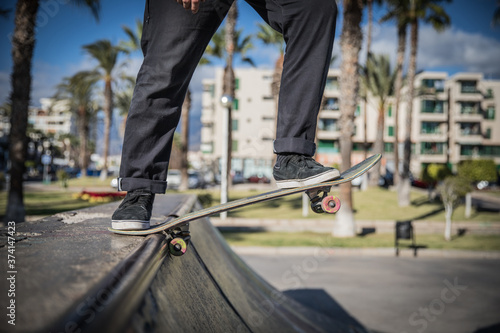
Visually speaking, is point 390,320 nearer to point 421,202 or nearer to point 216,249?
point 216,249

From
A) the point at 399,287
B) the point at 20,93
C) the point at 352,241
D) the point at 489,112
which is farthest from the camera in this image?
the point at 489,112

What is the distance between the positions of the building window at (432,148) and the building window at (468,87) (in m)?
8.29

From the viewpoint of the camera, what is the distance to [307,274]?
23.1 feet

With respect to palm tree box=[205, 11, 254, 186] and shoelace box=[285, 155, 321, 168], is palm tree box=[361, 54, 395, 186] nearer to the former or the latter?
palm tree box=[205, 11, 254, 186]

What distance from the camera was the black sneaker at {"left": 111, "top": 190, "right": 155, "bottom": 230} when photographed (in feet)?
4.76

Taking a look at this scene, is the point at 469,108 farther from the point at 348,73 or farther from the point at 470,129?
the point at 348,73

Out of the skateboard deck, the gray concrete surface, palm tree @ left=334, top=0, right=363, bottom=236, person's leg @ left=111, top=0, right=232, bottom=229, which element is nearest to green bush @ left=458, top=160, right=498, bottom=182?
palm tree @ left=334, top=0, right=363, bottom=236

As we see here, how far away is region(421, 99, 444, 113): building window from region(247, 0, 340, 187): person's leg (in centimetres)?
6061

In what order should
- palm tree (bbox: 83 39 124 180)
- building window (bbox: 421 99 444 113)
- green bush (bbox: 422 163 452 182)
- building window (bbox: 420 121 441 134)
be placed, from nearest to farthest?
green bush (bbox: 422 163 452 182), palm tree (bbox: 83 39 124 180), building window (bbox: 421 99 444 113), building window (bbox: 420 121 441 134)

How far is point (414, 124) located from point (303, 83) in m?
60.8

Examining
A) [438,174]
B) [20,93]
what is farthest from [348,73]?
[438,174]

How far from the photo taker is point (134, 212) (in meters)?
1.50

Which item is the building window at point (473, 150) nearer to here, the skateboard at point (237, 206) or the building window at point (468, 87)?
the building window at point (468, 87)

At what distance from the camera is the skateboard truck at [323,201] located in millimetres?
1706
